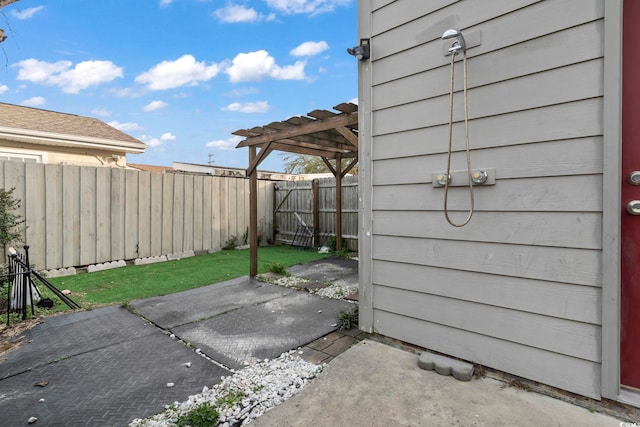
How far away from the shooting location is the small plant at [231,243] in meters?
7.41

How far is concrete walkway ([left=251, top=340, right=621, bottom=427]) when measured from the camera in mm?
1495

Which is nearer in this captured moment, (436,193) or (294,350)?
(436,193)

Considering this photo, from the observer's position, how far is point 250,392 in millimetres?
1842

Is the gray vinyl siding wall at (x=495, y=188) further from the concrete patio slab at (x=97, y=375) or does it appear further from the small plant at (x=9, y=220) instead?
the small plant at (x=9, y=220)

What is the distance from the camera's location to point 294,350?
7.87 ft

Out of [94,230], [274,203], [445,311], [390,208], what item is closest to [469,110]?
[390,208]

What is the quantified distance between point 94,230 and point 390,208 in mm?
5399

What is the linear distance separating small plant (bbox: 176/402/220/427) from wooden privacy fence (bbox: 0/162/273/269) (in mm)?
4812

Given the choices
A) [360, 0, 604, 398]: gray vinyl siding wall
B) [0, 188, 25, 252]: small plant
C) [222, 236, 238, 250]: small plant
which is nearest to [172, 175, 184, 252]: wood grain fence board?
[222, 236, 238, 250]: small plant

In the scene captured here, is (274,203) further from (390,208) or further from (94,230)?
(390,208)

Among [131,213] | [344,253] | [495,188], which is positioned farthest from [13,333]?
[344,253]

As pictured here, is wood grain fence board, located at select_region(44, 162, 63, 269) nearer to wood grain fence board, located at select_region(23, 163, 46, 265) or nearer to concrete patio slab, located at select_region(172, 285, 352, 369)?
wood grain fence board, located at select_region(23, 163, 46, 265)

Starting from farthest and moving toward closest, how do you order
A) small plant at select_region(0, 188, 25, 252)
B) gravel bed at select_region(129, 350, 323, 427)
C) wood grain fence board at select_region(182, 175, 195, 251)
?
wood grain fence board at select_region(182, 175, 195, 251) < small plant at select_region(0, 188, 25, 252) < gravel bed at select_region(129, 350, 323, 427)

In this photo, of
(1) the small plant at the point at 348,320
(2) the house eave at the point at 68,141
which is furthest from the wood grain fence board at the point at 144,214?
(1) the small plant at the point at 348,320
